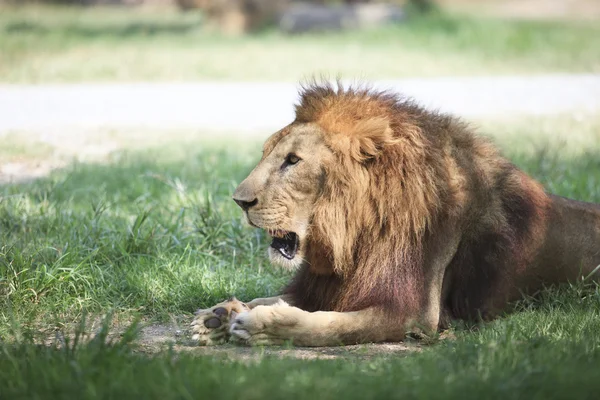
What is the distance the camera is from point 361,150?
12.7 ft

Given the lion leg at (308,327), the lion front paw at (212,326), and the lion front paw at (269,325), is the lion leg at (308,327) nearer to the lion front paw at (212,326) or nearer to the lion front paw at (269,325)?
the lion front paw at (269,325)

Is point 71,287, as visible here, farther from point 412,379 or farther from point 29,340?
point 412,379

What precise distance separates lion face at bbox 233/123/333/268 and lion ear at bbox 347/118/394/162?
4.2 inches

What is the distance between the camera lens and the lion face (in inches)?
152

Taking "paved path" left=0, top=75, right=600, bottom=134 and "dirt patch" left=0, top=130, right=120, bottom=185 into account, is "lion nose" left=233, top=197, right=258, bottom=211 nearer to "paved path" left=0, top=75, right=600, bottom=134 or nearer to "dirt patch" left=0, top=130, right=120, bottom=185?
"dirt patch" left=0, top=130, right=120, bottom=185

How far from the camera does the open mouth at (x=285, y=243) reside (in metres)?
3.92

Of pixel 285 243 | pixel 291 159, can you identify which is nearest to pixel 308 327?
pixel 285 243

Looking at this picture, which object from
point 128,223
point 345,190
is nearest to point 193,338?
point 345,190

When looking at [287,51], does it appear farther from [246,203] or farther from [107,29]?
[246,203]

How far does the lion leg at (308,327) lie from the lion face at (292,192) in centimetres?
26

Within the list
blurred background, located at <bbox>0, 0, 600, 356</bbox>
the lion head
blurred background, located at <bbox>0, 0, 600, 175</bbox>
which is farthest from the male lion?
blurred background, located at <bbox>0, 0, 600, 175</bbox>

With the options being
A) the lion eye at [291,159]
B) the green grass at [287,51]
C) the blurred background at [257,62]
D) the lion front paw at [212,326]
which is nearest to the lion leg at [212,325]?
the lion front paw at [212,326]

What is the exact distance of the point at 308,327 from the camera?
3.76 m

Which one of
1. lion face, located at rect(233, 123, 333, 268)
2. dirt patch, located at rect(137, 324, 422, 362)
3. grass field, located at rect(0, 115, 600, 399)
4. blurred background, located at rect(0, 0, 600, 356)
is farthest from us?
blurred background, located at rect(0, 0, 600, 356)
